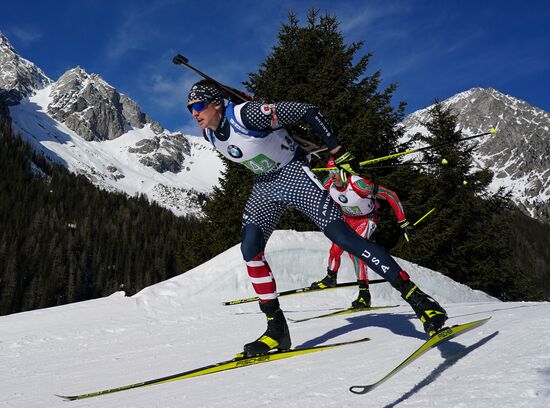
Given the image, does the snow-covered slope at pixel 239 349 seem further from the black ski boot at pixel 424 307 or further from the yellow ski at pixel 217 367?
the black ski boot at pixel 424 307

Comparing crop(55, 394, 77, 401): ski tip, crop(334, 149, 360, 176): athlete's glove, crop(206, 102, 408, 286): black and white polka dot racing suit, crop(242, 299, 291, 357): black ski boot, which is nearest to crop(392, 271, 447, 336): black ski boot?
crop(206, 102, 408, 286): black and white polka dot racing suit

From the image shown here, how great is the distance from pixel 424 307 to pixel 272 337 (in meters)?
1.39

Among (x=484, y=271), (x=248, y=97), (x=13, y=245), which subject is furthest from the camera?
(x=13, y=245)

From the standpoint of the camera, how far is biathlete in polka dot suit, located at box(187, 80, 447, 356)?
11.7ft

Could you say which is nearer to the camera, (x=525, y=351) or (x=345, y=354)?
(x=525, y=351)

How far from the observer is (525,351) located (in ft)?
8.95

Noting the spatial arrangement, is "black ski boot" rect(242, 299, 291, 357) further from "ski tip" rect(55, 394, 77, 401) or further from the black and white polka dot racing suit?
"ski tip" rect(55, 394, 77, 401)

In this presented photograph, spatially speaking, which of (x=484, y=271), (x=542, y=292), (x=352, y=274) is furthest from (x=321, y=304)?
(x=542, y=292)

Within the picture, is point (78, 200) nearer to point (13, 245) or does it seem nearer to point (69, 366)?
point (13, 245)

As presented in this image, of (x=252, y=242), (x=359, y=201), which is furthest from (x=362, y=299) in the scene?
(x=252, y=242)

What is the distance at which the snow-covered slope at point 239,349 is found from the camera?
2387mm

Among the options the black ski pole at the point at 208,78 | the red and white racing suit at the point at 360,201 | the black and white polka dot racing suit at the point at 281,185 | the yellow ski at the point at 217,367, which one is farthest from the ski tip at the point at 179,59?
the red and white racing suit at the point at 360,201

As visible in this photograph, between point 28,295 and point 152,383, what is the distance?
252 feet

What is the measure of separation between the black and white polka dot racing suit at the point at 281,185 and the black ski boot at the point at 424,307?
3.8 inches
